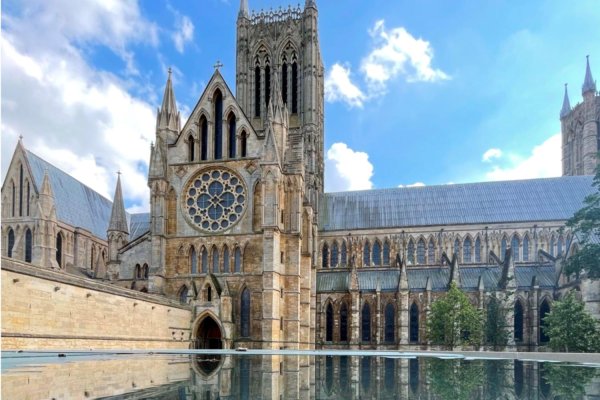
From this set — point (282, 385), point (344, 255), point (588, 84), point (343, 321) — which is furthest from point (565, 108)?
point (282, 385)

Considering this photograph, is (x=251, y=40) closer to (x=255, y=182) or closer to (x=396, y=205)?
(x=396, y=205)

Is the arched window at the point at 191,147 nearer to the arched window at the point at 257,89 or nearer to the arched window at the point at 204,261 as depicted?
the arched window at the point at 204,261

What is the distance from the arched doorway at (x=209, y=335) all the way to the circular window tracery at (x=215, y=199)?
7.45m

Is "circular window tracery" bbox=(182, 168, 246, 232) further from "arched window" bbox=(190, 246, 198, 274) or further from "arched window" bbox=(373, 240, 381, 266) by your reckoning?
"arched window" bbox=(373, 240, 381, 266)

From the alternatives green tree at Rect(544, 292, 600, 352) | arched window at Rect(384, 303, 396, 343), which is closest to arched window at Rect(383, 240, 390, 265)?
arched window at Rect(384, 303, 396, 343)

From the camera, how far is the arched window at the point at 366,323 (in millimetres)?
53050

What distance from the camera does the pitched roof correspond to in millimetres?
58125

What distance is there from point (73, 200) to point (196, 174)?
2201 centimetres

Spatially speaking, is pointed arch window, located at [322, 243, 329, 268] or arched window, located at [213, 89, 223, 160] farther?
pointed arch window, located at [322, 243, 329, 268]

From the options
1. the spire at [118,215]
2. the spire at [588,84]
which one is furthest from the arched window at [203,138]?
the spire at [588,84]

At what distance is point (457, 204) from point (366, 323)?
17995 millimetres

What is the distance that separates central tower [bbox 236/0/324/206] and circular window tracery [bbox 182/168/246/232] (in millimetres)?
22494

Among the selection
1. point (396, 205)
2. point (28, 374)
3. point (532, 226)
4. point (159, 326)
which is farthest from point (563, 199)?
point (28, 374)

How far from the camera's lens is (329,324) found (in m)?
54.2
